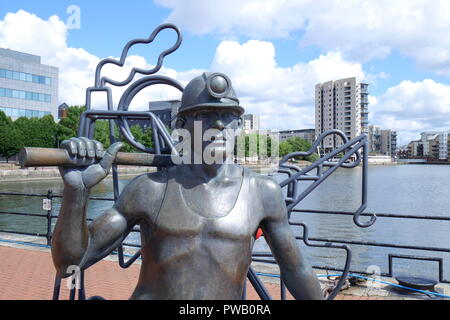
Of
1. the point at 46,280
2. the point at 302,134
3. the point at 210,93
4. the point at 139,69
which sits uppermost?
the point at 302,134

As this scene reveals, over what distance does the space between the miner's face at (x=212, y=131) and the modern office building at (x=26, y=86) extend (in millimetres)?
53990

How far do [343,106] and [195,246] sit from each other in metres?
110

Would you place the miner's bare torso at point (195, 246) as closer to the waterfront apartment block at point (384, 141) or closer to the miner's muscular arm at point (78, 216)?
the miner's muscular arm at point (78, 216)

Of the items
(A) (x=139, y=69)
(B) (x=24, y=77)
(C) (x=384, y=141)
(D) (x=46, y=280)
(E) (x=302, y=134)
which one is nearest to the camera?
(A) (x=139, y=69)

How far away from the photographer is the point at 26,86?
51.4 m

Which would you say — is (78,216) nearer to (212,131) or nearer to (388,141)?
(212,131)

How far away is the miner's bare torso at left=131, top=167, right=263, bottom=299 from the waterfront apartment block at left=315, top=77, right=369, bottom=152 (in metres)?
105

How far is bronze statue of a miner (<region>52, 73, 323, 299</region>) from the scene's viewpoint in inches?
78.3

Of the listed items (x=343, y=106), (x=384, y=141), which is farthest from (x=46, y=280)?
(x=384, y=141)

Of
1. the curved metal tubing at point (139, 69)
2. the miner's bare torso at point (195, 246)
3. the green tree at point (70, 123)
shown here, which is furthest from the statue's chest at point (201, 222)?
the green tree at point (70, 123)

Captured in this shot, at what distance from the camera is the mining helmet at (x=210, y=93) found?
84.4 inches

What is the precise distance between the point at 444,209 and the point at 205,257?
21157mm

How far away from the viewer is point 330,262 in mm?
9852
